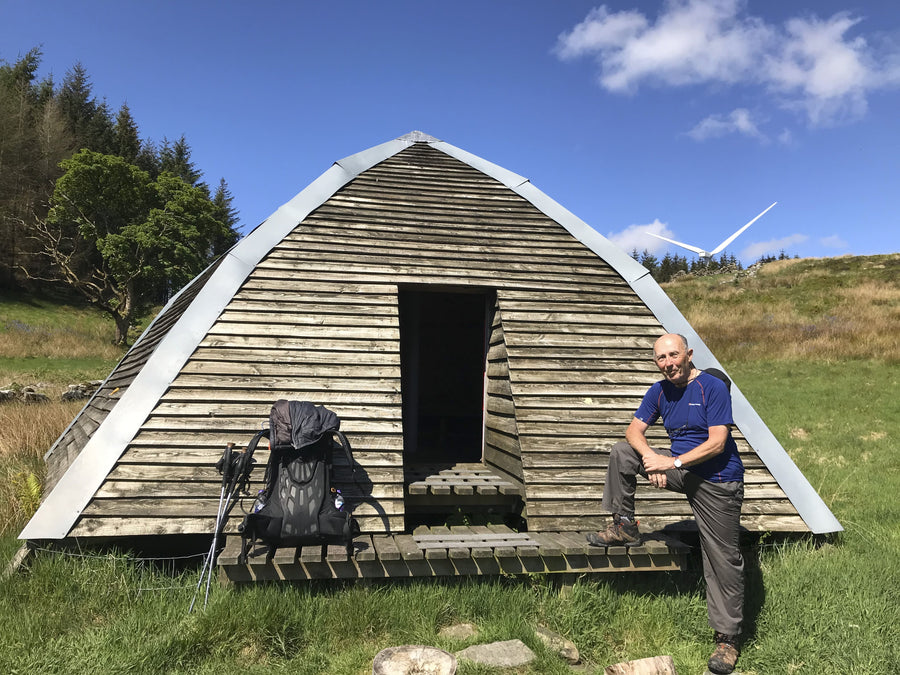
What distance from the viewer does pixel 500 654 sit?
359cm

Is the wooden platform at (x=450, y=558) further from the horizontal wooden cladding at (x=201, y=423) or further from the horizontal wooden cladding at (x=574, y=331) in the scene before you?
the horizontal wooden cladding at (x=574, y=331)

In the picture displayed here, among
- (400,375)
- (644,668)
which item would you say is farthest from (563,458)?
(644,668)

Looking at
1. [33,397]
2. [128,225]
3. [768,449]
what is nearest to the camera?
[768,449]

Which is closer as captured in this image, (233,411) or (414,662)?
(414,662)

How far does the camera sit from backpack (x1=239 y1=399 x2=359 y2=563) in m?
4.17

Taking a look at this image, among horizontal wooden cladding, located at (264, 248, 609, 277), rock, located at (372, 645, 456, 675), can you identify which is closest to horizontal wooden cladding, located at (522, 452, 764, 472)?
horizontal wooden cladding, located at (264, 248, 609, 277)

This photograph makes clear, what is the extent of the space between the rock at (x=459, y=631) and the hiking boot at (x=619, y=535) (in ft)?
3.67

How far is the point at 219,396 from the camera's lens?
5.14 m

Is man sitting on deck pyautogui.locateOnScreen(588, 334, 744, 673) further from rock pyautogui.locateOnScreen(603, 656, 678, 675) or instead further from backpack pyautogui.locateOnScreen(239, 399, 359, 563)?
backpack pyautogui.locateOnScreen(239, 399, 359, 563)

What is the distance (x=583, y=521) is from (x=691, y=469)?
1565 millimetres

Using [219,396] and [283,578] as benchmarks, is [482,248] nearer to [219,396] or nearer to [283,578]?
[219,396]

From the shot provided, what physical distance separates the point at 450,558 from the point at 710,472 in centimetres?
198

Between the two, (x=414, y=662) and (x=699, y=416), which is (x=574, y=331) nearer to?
(x=699, y=416)

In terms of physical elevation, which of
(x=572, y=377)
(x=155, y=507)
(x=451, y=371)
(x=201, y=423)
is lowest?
(x=155, y=507)
